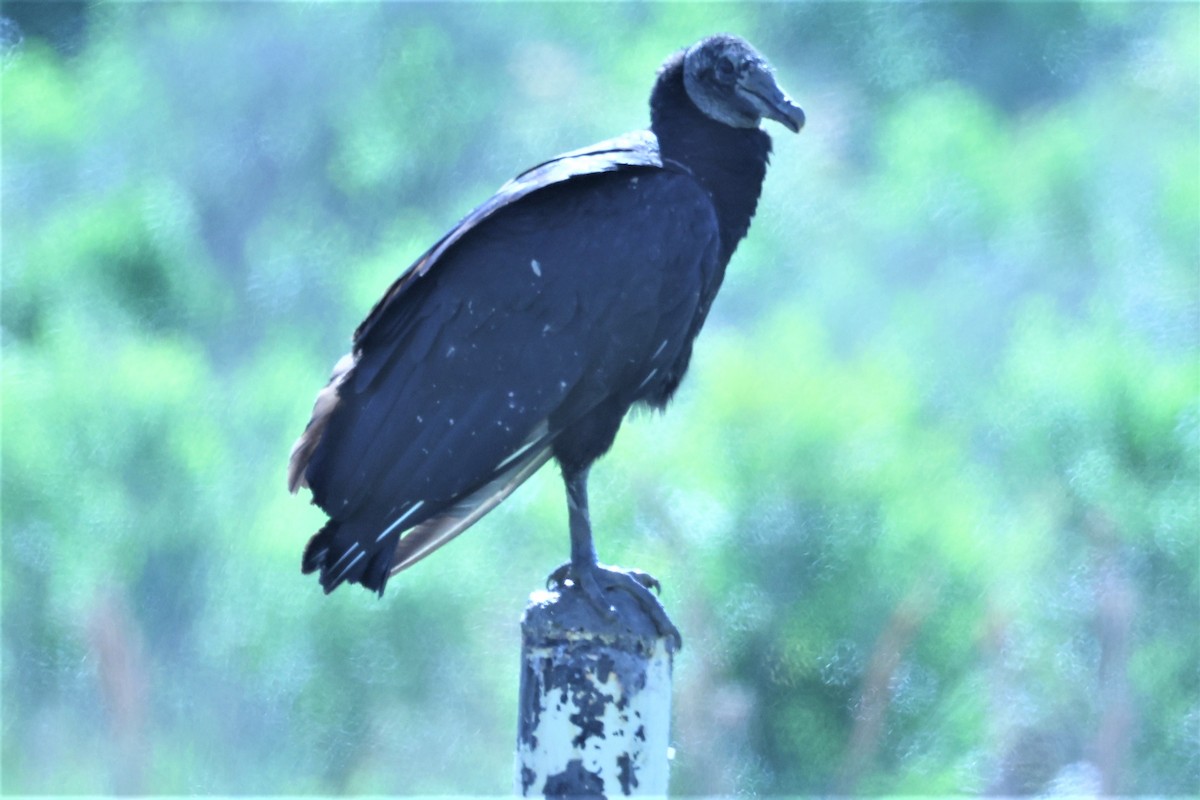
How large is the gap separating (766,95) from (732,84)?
2.5 inches

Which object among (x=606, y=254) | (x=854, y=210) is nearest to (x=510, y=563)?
(x=606, y=254)

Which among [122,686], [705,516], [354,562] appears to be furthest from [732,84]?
[122,686]

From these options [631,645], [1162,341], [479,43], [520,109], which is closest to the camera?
[631,645]

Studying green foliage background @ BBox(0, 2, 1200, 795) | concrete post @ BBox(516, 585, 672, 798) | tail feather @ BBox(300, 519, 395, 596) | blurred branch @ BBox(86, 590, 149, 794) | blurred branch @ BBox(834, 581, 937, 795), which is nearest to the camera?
concrete post @ BBox(516, 585, 672, 798)

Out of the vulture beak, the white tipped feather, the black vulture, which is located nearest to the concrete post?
the black vulture

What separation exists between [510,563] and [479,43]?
4.80 metres

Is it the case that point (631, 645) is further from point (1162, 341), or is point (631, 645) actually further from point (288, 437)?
point (1162, 341)

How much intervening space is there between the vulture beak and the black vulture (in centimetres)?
3

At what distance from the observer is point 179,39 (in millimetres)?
8477

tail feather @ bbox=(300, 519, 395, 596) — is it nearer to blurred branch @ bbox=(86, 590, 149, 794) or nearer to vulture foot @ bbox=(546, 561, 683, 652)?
vulture foot @ bbox=(546, 561, 683, 652)

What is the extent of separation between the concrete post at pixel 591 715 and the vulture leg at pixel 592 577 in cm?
10

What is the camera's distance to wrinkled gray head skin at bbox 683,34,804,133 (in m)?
2.48

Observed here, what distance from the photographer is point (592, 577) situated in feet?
6.91

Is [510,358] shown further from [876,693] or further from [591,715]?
[876,693]
